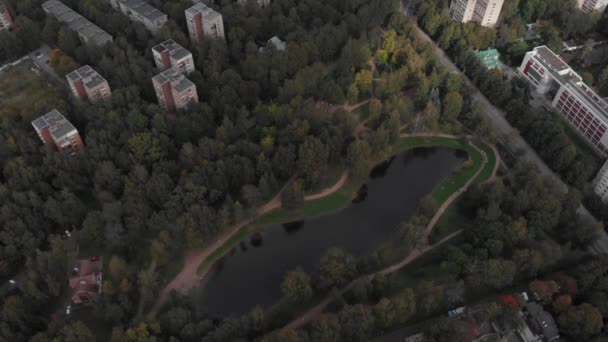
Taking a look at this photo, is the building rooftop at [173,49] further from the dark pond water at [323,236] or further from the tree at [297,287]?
the tree at [297,287]

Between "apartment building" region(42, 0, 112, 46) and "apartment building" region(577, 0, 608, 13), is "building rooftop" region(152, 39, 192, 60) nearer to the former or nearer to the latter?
"apartment building" region(42, 0, 112, 46)

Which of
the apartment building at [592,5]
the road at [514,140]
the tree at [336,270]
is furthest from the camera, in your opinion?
the apartment building at [592,5]

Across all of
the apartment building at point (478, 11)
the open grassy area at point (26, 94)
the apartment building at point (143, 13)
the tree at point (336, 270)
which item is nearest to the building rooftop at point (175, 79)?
the open grassy area at point (26, 94)

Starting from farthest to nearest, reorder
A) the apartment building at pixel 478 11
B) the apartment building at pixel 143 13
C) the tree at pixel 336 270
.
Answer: the apartment building at pixel 478 11
the apartment building at pixel 143 13
the tree at pixel 336 270

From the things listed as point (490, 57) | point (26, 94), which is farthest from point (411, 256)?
point (26, 94)

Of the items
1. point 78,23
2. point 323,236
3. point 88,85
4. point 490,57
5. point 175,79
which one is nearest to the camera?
point 323,236

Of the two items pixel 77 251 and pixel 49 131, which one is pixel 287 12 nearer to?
pixel 49 131

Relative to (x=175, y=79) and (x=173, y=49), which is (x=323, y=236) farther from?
(x=173, y=49)
